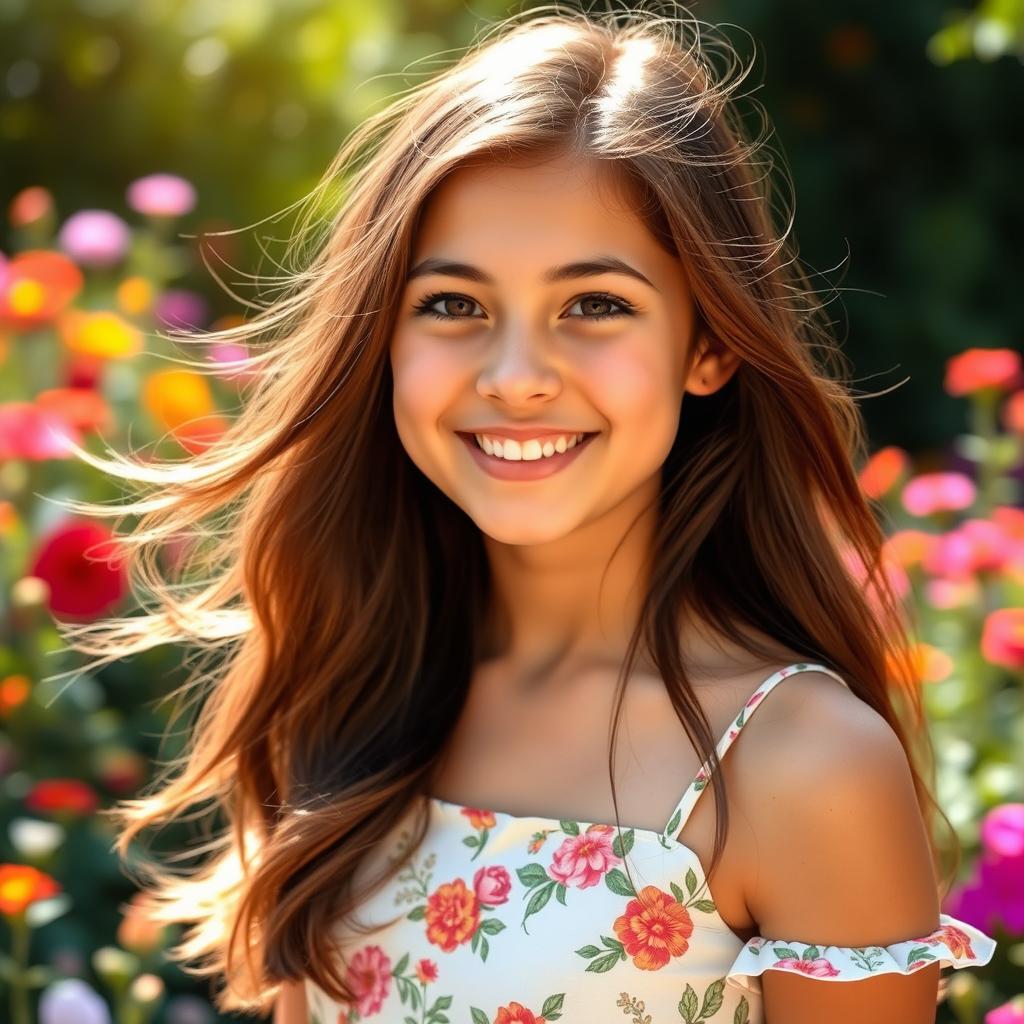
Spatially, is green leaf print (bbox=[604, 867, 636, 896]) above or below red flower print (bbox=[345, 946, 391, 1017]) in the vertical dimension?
above

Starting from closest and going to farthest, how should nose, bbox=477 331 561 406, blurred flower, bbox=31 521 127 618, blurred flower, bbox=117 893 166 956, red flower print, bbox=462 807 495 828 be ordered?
nose, bbox=477 331 561 406
red flower print, bbox=462 807 495 828
blurred flower, bbox=117 893 166 956
blurred flower, bbox=31 521 127 618

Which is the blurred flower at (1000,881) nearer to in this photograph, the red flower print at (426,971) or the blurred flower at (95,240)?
the red flower print at (426,971)

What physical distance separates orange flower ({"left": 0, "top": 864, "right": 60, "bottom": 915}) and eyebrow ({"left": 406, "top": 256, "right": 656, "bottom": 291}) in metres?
1.00

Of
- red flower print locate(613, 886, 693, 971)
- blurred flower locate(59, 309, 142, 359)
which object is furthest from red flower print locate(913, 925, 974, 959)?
blurred flower locate(59, 309, 142, 359)

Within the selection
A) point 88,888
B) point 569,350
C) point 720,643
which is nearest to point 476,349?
point 569,350

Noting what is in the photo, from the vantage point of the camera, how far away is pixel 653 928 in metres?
1.76

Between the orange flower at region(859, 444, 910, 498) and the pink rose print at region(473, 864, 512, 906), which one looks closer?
the pink rose print at region(473, 864, 512, 906)

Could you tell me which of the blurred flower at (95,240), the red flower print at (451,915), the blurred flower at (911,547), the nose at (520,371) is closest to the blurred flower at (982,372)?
the blurred flower at (911,547)

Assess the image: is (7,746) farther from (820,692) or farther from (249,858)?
(820,692)

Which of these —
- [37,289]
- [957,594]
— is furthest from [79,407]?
[957,594]

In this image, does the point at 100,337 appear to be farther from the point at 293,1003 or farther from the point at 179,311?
the point at 293,1003

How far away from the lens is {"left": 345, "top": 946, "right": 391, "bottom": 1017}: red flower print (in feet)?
6.27

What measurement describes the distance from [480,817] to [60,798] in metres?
1.00

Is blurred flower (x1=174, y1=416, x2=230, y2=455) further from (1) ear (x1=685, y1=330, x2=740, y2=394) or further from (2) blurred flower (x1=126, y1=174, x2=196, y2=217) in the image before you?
(1) ear (x1=685, y1=330, x2=740, y2=394)
